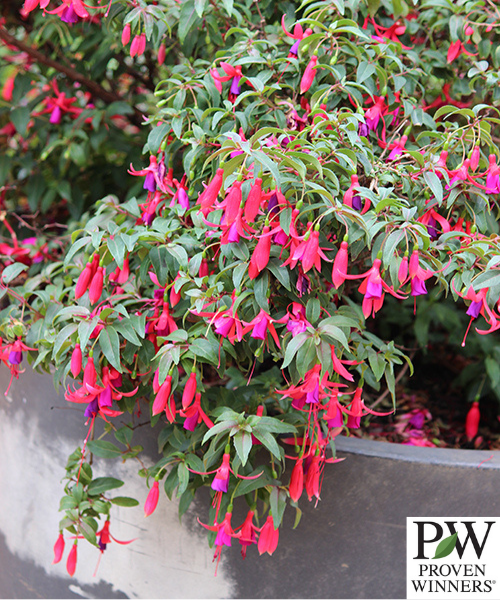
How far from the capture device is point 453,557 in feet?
3.07

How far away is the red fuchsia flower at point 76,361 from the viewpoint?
2.33 feet

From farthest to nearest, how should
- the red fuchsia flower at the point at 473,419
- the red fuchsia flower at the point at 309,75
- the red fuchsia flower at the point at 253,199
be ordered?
1. the red fuchsia flower at the point at 473,419
2. the red fuchsia flower at the point at 309,75
3. the red fuchsia flower at the point at 253,199

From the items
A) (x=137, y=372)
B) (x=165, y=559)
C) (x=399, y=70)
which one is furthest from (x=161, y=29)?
(x=165, y=559)

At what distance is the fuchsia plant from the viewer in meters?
0.65

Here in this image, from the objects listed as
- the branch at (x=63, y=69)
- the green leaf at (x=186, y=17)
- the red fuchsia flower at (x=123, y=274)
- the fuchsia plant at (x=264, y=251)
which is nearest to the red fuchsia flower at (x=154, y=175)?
the fuchsia plant at (x=264, y=251)

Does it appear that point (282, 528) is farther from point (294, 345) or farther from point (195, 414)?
point (294, 345)

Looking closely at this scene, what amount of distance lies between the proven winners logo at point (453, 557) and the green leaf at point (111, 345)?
20.0 inches

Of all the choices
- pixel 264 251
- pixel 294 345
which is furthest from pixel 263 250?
pixel 294 345

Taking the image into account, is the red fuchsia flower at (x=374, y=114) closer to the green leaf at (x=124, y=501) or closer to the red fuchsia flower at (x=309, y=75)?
the red fuchsia flower at (x=309, y=75)

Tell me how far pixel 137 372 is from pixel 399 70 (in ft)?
1.95

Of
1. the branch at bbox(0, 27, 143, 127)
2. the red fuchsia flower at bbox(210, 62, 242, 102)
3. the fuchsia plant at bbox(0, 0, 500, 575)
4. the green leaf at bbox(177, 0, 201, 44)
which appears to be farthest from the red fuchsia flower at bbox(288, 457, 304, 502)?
the branch at bbox(0, 27, 143, 127)

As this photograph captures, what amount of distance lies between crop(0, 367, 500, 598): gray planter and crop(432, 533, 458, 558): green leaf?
0.13 ft

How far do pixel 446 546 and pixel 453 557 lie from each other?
3 centimetres

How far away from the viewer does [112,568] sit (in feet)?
3.40
